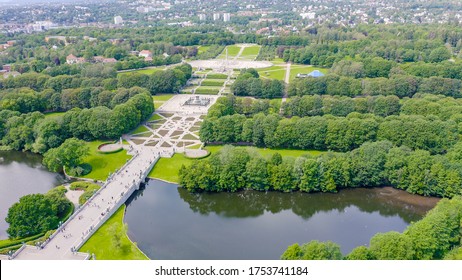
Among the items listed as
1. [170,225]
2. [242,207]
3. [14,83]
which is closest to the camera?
[170,225]

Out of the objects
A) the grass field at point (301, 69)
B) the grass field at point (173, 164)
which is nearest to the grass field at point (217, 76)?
the grass field at point (301, 69)

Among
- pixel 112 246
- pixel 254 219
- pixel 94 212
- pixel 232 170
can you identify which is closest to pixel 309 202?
pixel 254 219

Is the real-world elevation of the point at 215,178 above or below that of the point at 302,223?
above

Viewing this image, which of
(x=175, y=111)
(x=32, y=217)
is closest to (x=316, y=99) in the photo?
(x=175, y=111)

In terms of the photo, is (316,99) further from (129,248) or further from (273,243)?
(129,248)

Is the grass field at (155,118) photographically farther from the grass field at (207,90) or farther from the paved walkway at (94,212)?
the grass field at (207,90)

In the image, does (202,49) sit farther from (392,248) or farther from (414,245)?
(392,248)
